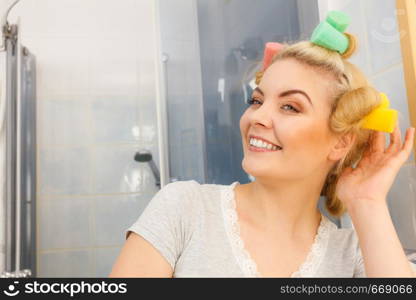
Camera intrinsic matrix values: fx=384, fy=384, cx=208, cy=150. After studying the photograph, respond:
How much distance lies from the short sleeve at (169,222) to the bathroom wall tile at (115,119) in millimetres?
926

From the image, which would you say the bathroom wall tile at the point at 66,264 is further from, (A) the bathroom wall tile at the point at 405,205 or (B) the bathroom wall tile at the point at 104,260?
(A) the bathroom wall tile at the point at 405,205

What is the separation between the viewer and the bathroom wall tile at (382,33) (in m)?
0.75

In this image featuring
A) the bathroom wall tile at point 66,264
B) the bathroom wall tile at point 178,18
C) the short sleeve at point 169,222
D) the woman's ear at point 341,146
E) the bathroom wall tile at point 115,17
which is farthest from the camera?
the bathroom wall tile at point 115,17

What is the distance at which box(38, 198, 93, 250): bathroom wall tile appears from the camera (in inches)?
61.6

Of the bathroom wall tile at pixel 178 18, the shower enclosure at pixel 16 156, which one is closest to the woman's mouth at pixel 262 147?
the bathroom wall tile at pixel 178 18

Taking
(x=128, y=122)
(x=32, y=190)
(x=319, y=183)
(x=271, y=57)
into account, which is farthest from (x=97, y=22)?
(x=319, y=183)

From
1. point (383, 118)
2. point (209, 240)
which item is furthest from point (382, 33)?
point (209, 240)

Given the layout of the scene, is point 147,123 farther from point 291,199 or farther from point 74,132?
point 291,199

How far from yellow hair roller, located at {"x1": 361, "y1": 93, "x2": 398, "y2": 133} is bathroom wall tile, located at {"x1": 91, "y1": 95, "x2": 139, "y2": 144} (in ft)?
3.59

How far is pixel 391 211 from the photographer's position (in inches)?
31.7

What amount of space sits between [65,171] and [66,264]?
38cm

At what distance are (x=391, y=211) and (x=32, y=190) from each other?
4.27ft

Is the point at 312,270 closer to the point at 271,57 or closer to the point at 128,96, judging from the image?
the point at 271,57

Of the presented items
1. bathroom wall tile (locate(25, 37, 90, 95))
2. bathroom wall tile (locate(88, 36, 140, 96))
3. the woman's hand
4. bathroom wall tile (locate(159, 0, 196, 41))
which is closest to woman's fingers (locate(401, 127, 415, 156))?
the woman's hand
